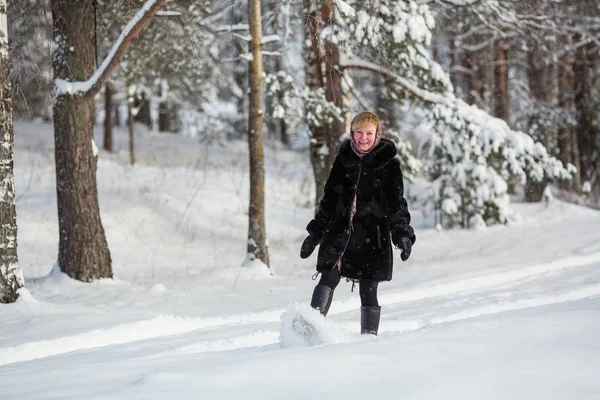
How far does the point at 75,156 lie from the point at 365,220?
5.21m

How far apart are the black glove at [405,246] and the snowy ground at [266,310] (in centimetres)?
52

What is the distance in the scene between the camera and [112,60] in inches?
321

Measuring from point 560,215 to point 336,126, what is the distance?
5.79m

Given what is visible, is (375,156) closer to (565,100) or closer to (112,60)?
(112,60)

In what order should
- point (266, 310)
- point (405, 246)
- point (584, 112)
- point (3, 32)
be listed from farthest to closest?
point (584, 112) → point (266, 310) → point (3, 32) → point (405, 246)

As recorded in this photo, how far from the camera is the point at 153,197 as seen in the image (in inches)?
559

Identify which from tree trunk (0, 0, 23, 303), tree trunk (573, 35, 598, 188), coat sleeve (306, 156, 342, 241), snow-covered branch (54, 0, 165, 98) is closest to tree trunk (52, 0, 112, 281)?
snow-covered branch (54, 0, 165, 98)

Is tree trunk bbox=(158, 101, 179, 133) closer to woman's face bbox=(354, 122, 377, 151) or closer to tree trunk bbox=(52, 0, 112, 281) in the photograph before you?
tree trunk bbox=(52, 0, 112, 281)

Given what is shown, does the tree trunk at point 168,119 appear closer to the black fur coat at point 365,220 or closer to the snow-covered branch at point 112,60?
the snow-covered branch at point 112,60

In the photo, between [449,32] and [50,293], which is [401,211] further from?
[449,32]

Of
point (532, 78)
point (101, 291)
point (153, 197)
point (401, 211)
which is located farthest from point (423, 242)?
point (532, 78)

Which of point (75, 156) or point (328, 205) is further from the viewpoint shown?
point (75, 156)

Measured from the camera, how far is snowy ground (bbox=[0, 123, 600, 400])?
329cm

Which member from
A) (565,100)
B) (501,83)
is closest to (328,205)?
(501,83)
